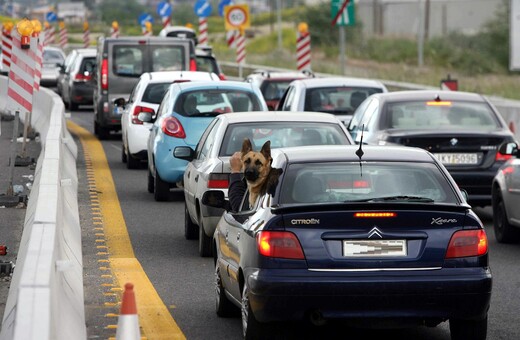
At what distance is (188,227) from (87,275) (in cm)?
311

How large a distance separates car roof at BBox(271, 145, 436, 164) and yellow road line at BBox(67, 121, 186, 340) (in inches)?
52.8

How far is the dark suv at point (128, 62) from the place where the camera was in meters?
32.5

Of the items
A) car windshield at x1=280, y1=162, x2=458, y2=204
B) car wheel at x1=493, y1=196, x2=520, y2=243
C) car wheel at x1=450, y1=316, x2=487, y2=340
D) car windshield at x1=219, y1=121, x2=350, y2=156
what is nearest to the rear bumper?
car wheel at x1=450, y1=316, x2=487, y2=340

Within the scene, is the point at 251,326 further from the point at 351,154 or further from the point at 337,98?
the point at 337,98

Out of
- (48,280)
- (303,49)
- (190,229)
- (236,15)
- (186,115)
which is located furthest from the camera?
(236,15)

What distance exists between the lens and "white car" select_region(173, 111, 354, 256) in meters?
14.7

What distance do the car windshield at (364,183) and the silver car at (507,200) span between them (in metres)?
6.08

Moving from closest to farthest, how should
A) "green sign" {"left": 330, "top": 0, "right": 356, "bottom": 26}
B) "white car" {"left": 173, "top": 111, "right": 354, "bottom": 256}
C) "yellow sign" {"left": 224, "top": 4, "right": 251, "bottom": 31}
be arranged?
1. "white car" {"left": 173, "top": 111, "right": 354, "bottom": 256}
2. "green sign" {"left": 330, "top": 0, "right": 356, "bottom": 26}
3. "yellow sign" {"left": 224, "top": 4, "right": 251, "bottom": 31}

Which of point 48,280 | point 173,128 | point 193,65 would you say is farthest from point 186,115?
point 193,65

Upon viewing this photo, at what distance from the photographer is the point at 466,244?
9.26 metres

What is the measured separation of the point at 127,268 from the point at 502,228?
437 cm

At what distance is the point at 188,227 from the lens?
52.8 feet

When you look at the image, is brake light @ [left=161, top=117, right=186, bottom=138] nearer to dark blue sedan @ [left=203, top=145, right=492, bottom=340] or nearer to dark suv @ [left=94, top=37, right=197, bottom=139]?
dark blue sedan @ [left=203, top=145, right=492, bottom=340]

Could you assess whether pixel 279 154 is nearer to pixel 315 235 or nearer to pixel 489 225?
pixel 315 235
